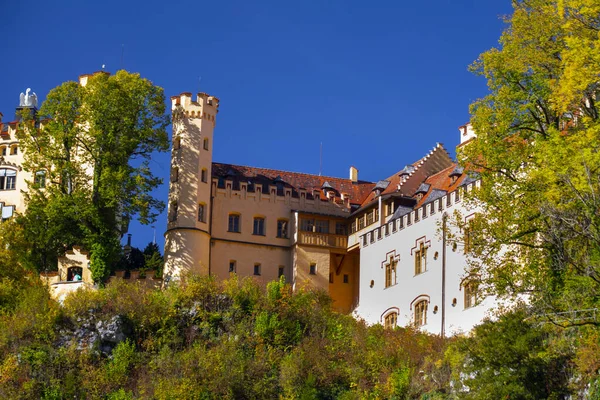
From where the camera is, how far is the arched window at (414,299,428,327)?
218ft

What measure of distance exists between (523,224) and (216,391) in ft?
58.4

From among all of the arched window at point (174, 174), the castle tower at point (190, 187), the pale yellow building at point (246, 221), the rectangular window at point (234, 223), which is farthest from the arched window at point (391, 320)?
the arched window at point (174, 174)

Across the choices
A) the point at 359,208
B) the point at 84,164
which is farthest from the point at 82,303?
the point at 359,208

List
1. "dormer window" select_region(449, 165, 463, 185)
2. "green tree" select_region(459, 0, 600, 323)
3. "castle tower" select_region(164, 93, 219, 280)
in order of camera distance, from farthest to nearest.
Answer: "castle tower" select_region(164, 93, 219, 280), "dormer window" select_region(449, 165, 463, 185), "green tree" select_region(459, 0, 600, 323)

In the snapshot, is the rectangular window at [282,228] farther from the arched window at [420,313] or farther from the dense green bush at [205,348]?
the arched window at [420,313]

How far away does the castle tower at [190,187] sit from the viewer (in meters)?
72.4

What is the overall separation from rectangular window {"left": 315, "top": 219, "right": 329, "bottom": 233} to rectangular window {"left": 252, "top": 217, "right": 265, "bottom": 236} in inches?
132

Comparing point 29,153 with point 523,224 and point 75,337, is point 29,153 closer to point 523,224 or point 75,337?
point 75,337

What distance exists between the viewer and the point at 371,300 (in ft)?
235

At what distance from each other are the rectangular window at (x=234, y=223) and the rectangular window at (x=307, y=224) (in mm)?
4016

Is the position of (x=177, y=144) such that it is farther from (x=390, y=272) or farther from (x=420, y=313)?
(x=420, y=313)

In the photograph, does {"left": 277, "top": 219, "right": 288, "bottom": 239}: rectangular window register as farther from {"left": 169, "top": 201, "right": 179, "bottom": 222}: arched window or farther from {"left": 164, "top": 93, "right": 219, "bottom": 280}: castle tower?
{"left": 169, "top": 201, "right": 179, "bottom": 222}: arched window

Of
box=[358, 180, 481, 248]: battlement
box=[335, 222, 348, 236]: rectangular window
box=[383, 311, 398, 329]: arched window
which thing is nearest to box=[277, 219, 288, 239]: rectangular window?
box=[335, 222, 348, 236]: rectangular window

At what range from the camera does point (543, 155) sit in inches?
1726
